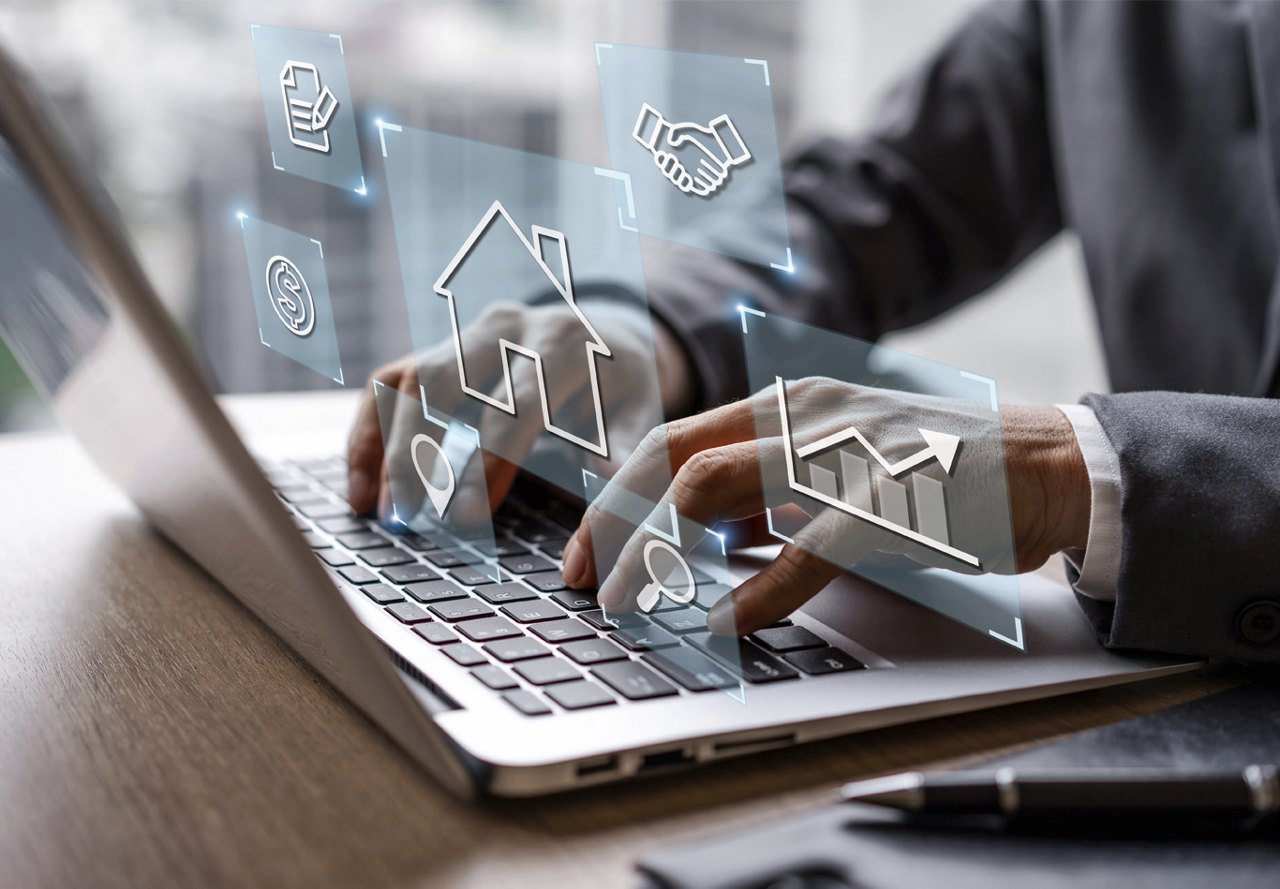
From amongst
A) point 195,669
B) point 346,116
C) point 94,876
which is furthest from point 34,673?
point 346,116

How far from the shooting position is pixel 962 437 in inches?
17.7

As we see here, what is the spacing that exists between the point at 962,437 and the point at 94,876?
0.33 meters

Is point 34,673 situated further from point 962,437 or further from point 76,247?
point 962,437

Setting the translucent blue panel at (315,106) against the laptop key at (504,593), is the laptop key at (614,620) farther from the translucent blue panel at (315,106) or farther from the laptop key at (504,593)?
the translucent blue panel at (315,106)

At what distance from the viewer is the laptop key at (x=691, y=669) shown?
1.25 ft

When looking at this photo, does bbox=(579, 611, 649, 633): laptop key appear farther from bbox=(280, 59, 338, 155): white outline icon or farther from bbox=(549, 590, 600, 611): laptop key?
bbox=(280, 59, 338, 155): white outline icon

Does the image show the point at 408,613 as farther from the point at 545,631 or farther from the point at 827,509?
the point at 827,509

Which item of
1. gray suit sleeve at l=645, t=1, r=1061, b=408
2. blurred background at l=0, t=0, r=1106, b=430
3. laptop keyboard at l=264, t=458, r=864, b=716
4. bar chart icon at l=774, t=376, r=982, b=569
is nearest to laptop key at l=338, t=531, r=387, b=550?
laptop keyboard at l=264, t=458, r=864, b=716

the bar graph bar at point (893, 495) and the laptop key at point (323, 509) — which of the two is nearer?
the bar graph bar at point (893, 495)

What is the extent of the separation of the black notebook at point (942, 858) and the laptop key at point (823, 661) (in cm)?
8

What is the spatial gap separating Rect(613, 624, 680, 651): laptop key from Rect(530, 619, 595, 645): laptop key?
0.04 feet

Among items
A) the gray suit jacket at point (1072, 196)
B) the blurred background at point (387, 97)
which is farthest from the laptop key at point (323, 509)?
the blurred background at point (387, 97)

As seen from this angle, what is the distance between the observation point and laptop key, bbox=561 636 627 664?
0.40m

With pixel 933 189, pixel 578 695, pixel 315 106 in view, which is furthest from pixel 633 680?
pixel 933 189
